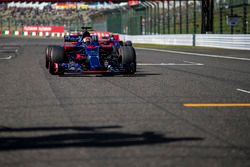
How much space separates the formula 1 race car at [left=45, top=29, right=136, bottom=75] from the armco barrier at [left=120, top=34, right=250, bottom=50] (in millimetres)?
15992

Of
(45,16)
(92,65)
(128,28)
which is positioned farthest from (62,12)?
(92,65)

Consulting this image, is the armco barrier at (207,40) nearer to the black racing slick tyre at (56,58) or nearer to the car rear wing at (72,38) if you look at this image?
the car rear wing at (72,38)

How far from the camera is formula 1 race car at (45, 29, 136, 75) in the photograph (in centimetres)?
1396

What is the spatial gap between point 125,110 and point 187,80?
5.12 meters

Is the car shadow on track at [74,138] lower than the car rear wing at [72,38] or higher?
lower

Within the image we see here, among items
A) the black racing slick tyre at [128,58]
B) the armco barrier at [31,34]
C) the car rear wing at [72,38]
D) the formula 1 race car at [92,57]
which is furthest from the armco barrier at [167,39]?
the armco barrier at [31,34]

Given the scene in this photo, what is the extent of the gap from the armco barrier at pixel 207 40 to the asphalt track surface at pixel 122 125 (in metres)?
19.6

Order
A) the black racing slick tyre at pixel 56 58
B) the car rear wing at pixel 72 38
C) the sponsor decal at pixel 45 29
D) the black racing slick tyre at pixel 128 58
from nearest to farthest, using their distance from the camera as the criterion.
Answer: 1. the black racing slick tyre at pixel 56 58
2. the black racing slick tyre at pixel 128 58
3. the car rear wing at pixel 72 38
4. the sponsor decal at pixel 45 29

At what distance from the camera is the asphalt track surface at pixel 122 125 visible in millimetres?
5121

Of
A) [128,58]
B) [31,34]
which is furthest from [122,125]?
[31,34]

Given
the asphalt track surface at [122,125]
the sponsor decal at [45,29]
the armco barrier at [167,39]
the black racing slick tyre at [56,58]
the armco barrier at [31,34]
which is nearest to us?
the asphalt track surface at [122,125]

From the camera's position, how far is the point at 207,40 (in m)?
36.7

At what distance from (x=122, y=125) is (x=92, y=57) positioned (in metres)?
7.36

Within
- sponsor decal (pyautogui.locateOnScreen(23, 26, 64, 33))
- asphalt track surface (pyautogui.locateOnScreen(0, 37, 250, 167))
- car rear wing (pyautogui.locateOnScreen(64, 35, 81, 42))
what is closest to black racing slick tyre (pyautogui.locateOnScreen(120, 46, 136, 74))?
car rear wing (pyautogui.locateOnScreen(64, 35, 81, 42))
